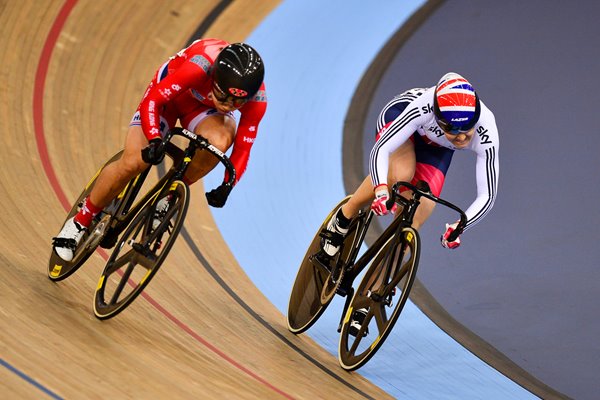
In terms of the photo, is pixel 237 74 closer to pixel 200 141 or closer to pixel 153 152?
pixel 200 141

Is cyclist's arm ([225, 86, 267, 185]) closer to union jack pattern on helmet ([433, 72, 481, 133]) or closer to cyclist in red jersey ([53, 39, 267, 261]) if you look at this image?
cyclist in red jersey ([53, 39, 267, 261])

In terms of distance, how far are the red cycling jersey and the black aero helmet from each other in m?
0.18

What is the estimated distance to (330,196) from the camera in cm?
699

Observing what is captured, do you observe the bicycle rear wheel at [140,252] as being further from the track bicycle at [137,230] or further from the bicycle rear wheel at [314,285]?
the bicycle rear wheel at [314,285]

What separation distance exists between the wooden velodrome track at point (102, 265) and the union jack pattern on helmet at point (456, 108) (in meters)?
1.28

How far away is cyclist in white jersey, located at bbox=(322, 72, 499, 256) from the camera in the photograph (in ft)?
14.1

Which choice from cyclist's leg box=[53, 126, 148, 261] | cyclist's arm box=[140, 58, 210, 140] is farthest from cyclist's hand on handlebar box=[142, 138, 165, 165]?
cyclist's leg box=[53, 126, 148, 261]

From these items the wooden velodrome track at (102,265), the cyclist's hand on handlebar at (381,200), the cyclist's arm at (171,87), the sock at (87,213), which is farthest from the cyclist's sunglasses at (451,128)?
the sock at (87,213)

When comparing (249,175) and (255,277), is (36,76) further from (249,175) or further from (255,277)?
(255,277)

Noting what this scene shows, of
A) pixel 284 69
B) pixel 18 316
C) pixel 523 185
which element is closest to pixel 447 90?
pixel 18 316

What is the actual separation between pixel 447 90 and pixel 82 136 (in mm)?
2898

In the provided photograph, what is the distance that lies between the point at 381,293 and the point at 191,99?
4.06 ft

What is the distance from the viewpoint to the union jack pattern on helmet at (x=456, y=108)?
4250 mm

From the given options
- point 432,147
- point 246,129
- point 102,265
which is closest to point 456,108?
point 432,147
